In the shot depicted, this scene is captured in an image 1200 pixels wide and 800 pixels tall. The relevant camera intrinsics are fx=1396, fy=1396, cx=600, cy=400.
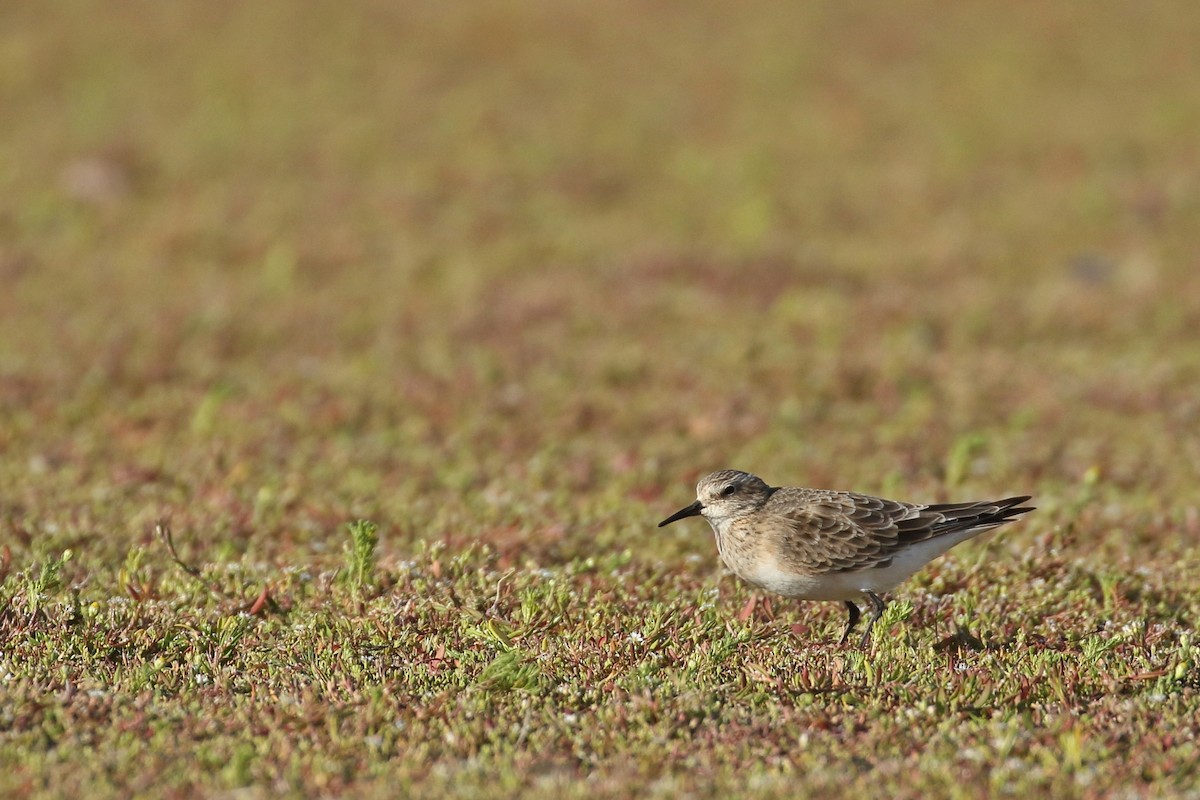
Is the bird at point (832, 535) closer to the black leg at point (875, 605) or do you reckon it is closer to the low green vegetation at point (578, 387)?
the black leg at point (875, 605)

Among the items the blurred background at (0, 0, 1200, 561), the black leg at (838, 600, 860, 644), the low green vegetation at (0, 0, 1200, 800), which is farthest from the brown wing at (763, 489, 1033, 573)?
the blurred background at (0, 0, 1200, 561)

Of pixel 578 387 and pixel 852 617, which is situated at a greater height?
pixel 852 617

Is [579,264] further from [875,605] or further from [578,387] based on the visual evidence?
[875,605]

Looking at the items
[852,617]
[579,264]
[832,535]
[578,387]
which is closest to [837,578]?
[832,535]

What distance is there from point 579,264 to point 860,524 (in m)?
13.5

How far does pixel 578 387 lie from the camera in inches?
628

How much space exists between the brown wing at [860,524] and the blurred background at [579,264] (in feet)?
7.72

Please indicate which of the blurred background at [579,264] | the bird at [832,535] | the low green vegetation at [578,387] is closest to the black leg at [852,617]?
the bird at [832,535]

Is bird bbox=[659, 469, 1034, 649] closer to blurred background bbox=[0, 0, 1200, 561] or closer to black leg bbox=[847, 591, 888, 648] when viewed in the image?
black leg bbox=[847, 591, 888, 648]

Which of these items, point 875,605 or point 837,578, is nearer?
point 837,578

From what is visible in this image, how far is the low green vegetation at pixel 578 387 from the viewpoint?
22.2ft

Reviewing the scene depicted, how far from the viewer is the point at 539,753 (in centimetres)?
645

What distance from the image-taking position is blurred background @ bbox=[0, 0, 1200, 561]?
1313 centimetres

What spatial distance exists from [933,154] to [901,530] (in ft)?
67.8
